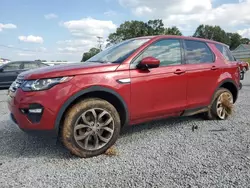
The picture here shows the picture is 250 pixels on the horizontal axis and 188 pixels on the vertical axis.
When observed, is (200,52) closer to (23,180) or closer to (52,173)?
(52,173)

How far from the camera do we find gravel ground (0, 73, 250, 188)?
8.48 ft

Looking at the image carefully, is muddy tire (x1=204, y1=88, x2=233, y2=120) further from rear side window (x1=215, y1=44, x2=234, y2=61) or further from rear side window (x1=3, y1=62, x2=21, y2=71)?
rear side window (x1=3, y1=62, x2=21, y2=71)

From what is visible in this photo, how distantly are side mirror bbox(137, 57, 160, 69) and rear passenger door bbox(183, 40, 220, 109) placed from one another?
87 cm

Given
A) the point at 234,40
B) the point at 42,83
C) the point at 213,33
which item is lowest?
the point at 42,83

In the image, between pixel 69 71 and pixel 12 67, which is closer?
pixel 69 71

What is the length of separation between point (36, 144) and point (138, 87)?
1789mm

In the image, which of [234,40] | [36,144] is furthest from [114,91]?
[234,40]

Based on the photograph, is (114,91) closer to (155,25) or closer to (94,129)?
(94,129)

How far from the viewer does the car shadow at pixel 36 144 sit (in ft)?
10.9

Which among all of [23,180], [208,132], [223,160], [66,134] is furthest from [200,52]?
[23,180]

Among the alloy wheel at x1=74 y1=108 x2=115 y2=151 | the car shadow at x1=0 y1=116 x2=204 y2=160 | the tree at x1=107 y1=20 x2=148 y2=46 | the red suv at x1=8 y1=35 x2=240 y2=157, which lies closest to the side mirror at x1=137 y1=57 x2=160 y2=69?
the red suv at x1=8 y1=35 x2=240 y2=157

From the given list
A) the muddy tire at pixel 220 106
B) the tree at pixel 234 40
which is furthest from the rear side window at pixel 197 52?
the tree at pixel 234 40

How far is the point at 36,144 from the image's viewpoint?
3723 millimetres

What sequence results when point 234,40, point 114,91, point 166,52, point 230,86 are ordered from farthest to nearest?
point 234,40
point 230,86
point 166,52
point 114,91
